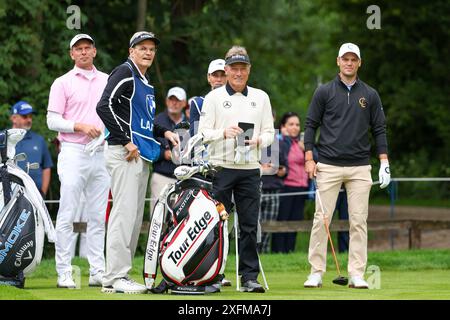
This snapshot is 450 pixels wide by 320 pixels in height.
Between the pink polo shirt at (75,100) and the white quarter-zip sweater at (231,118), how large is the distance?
1293 millimetres

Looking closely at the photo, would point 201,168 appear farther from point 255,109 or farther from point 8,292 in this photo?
point 8,292

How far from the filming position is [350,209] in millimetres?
11102

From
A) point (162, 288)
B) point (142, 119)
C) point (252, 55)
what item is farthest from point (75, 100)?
point (252, 55)

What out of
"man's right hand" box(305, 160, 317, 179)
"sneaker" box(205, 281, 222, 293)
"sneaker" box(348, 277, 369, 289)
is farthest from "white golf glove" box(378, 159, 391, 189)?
"sneaker" box(205, 281, 222, 293)

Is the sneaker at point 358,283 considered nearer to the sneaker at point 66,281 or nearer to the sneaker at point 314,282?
the sneaker at point 314,282

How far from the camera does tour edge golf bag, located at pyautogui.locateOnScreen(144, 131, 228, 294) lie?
963 centimetres

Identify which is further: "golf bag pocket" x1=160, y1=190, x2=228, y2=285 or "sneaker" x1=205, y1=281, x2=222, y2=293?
"sneaker" x1=205, y1=281, x2=222, y2=293

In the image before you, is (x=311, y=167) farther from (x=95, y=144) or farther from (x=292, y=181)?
(x=292, y=181)

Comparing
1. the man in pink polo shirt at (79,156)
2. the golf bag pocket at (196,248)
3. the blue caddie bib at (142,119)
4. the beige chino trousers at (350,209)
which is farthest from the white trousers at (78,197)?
the beige chino trousers at (350,209)

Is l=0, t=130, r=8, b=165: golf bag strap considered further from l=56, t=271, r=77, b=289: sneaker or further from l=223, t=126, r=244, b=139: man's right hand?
l=223, t=126, r=244, b=139: man's right hand

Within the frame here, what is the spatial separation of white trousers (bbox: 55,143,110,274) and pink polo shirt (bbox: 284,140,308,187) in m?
5.58

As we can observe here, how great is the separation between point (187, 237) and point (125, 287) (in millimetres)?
704

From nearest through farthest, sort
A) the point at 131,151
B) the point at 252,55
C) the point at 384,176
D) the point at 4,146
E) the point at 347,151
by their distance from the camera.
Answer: the point at 131,151 → the point at 4,146 → the point at 384,176 → the point at 347,151 → the point at 252,55

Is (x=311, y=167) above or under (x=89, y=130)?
under
